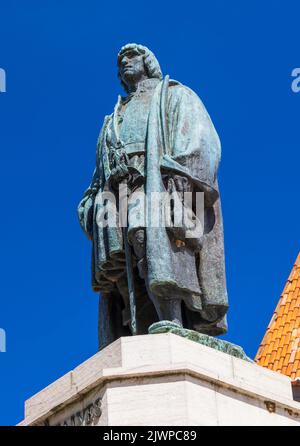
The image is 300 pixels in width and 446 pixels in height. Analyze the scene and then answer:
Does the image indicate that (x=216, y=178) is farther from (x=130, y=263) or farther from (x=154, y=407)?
(x=154, y=407)

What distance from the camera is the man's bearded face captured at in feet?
49.3

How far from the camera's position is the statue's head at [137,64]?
49.4 feet

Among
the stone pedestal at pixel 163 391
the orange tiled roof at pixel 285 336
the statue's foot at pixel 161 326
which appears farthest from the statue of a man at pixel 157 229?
the orange tiled roof at pixel 285 336

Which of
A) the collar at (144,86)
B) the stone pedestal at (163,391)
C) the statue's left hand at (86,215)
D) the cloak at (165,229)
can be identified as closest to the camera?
the stone pedestal at (163,391)

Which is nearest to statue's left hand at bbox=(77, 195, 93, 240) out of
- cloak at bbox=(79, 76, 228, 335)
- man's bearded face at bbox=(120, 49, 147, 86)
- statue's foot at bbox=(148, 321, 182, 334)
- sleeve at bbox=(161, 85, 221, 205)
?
cloak at bbox=(79, 76, 228, 335)

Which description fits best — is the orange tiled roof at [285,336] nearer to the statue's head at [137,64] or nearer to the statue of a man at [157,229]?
the statue's head at [137,64]

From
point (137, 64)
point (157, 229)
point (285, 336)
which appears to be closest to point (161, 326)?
point (157, 229)

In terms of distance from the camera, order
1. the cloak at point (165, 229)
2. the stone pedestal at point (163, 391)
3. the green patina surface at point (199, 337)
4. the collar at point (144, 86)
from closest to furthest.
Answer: the stone pedestal at point (163, 391)
the green patina surface at point (199, 337)
the cloak at point (165, 229)
the collar at point (144, 86)

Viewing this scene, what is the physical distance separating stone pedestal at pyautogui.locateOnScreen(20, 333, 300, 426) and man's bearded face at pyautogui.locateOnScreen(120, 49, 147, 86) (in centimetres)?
308

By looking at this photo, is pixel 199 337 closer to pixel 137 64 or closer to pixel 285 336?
pixel 137 64

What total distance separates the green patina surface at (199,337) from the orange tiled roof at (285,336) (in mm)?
15498

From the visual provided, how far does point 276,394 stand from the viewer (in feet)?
44.0

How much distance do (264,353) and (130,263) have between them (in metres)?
18.1

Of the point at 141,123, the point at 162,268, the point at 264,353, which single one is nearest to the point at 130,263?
the point at 162,268
